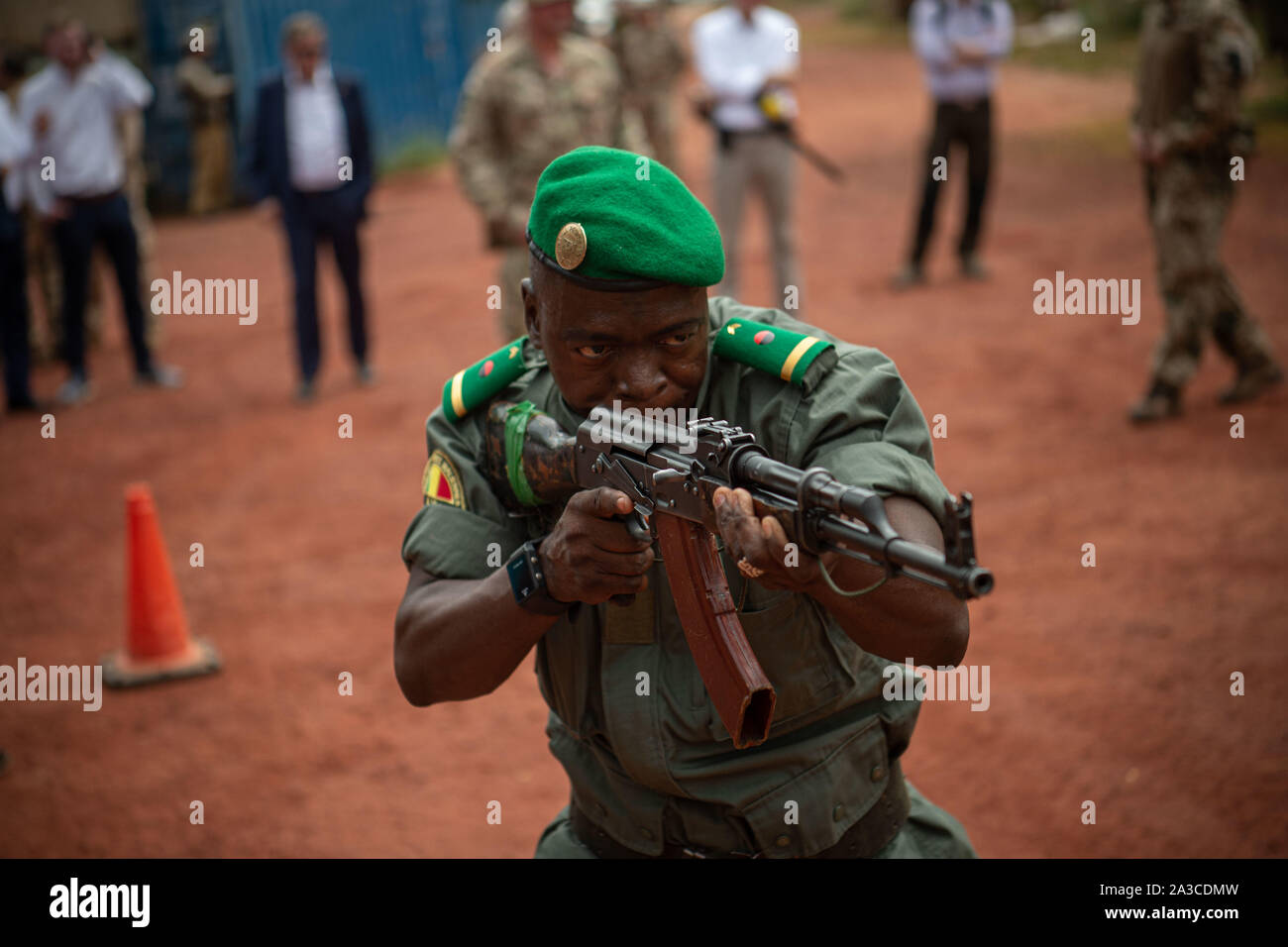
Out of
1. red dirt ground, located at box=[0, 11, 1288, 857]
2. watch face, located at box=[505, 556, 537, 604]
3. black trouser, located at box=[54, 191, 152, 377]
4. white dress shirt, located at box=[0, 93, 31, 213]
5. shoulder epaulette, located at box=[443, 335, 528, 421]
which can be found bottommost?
red dirt ground, located at box=[0, 11, 1288, 857]

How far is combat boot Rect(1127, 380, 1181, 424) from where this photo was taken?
7.93m

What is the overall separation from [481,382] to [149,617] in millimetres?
3931

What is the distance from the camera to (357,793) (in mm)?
5105

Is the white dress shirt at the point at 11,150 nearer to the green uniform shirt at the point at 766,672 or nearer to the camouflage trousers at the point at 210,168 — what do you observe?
the green uniform shirt at the point at 766,672

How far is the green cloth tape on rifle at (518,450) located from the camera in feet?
8.75

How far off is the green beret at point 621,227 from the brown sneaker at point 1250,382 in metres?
6.45

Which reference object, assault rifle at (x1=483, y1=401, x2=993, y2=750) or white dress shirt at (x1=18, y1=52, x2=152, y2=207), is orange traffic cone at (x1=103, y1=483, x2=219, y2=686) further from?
white dress shirt at (x1=18, y1=52, x2=152, y2=207)

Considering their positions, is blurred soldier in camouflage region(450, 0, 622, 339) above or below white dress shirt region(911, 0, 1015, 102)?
below

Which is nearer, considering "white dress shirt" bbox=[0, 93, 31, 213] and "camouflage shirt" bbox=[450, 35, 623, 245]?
"camouflage shirt" bbox=[450, 35, 623, 245]

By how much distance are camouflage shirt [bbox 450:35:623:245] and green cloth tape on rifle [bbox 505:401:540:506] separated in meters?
5.28

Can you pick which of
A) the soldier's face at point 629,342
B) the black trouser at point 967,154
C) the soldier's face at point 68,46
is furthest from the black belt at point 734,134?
the soldier's face at point 629,342

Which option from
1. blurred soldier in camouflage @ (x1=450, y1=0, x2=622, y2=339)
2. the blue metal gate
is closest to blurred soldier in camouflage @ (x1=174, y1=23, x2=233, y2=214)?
the blue metal gate

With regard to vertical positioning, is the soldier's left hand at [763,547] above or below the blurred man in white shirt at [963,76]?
below

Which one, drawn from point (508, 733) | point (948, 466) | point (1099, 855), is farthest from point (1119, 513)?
point (508, 733)
